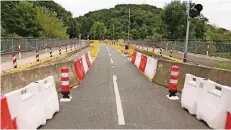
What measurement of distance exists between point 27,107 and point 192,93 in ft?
13.7

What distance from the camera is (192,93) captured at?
679cm

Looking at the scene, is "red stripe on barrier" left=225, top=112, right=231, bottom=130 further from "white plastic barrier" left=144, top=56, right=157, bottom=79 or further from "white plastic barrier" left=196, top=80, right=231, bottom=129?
"white plastic barrier" left=144, top=56, right=157, bottom=79

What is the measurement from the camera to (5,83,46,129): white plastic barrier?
468 cm

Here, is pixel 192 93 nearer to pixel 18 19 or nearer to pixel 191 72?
pixel 191 72

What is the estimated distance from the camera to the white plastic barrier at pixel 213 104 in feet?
17.3

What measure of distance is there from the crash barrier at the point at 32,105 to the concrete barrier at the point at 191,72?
5.03 metres

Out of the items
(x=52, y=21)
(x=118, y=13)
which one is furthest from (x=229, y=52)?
(x=118, y=13)

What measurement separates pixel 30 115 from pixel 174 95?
5.05 metres

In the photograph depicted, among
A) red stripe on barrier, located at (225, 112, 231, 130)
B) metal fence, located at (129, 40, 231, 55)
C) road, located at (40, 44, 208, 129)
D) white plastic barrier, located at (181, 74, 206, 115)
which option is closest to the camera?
red stripe on barrier, located at (225, 112, 231, 130)

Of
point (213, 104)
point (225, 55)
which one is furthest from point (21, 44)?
point (213, 104)

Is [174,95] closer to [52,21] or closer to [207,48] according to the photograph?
[207,48]

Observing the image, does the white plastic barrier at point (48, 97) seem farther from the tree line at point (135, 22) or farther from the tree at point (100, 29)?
the tree at point (100, 29)

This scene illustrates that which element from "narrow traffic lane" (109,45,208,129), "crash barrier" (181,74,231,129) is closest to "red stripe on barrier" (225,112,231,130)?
"crash barrier" (181,74,231,129)

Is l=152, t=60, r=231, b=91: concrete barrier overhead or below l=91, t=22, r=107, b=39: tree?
below
